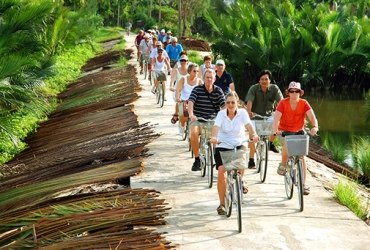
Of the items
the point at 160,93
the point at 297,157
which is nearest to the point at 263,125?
the point at 297,157

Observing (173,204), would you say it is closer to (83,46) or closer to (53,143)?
(53,143)

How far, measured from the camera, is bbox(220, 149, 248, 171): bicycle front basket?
7.73m

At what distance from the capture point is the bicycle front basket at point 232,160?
7.73m

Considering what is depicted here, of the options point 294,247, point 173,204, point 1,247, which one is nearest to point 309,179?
point 173,204

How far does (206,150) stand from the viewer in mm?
10125

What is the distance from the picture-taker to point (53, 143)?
548 inches

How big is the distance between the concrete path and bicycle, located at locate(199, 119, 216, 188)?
167 millimetres

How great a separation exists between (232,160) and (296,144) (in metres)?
1.11

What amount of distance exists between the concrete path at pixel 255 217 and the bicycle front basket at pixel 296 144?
77cm

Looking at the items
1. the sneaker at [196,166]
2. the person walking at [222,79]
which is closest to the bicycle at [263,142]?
the sneaker at [196,166]

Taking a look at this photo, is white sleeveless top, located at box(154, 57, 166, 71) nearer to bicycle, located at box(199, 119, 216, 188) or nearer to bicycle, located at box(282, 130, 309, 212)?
bicycle, located at box(199, 119, 216, 188)

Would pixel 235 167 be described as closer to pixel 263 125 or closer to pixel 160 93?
pixel 263 125

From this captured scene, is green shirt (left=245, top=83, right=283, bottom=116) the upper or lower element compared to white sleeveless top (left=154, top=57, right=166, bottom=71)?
upper

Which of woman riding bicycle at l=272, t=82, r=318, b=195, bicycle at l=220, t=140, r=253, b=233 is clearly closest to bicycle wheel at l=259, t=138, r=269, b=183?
woman riding bicycle at l=272, t=82, r=318, b=195
